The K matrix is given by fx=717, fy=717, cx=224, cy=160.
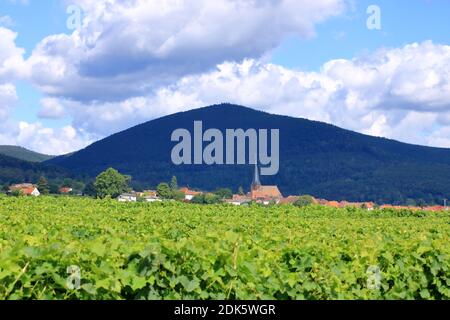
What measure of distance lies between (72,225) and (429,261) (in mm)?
7959

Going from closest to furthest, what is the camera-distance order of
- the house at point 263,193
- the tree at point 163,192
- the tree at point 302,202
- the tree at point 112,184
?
the tree at point 302,202 < the house at point 263,193 < the tree at point 112,184 < the tree at point 163,192

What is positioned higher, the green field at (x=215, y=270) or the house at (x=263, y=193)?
the house at (x=263, y=193)

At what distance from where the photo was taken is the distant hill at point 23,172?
132125 mm

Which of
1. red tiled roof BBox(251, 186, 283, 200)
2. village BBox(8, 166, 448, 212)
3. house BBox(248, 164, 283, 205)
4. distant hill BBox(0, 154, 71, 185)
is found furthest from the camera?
distant hill BBox(0, 154, 71, 185)

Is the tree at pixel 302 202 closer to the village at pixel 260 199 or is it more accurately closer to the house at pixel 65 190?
the village at pixel 260 199

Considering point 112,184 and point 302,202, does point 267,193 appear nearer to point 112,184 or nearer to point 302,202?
point 112,184

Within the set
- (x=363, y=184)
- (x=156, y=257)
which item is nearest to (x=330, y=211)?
(x=156, y=257)

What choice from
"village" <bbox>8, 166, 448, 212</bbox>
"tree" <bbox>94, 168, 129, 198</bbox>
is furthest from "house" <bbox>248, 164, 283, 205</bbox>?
"tree" <bbox>94, 168, 129, 198</bbox>

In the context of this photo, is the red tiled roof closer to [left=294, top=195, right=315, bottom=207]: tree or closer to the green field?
[left=294, top=195, right=315, bottom=207]: tree

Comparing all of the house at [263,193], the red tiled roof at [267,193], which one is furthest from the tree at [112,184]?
the red tiled roof at [267,193]

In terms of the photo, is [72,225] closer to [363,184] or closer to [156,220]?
[156,220]

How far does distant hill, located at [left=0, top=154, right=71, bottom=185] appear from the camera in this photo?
13212cm

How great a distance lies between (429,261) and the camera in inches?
381

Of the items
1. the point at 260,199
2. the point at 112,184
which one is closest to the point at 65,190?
the point at 112,184
